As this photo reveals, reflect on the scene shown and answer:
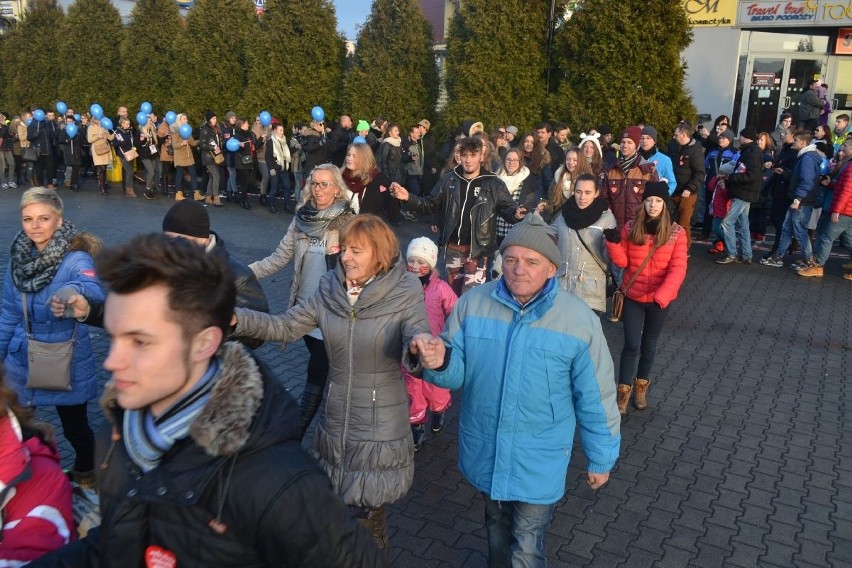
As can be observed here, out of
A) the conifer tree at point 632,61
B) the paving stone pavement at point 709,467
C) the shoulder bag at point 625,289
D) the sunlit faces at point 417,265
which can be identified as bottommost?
the paving stone pavement at point 709,467

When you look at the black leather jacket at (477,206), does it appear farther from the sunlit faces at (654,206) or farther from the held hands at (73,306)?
the held hands at (73,306)

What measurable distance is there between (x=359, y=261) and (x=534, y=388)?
1091 mm

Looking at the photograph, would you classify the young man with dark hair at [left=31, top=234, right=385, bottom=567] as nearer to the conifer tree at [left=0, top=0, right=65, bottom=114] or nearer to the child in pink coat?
the child in pink coat

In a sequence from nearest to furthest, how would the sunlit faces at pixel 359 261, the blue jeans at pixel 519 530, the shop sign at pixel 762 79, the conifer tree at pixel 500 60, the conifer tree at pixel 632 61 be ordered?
1. the blue jeans at pixel 519 530
2. the sunlit faces at pixel 359 261
3. the conifer tree at pixel 632 61
4. the conifer tree at pixel 500 60
5. the shop sign at pixel 762 79

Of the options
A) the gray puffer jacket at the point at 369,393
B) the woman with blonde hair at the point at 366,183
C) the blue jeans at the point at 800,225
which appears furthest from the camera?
the blue jeans at the point at 800,225

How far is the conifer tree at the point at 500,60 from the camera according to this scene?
15.0 meters

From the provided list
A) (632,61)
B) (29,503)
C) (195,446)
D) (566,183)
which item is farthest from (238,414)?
(632,61)

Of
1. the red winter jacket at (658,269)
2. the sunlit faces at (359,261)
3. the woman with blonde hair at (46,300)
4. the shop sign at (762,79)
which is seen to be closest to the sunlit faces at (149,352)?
the sunlit faces at (359,261)

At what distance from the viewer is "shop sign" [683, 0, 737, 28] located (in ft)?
59.9

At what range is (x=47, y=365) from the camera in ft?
13.5

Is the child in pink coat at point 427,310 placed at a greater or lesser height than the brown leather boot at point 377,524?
greater

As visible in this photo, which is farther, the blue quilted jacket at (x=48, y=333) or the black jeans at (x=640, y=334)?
the black jeans at (x=640, y=334)

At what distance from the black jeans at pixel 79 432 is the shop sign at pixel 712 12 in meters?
17.7

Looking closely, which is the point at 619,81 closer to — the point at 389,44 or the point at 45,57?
the point at 389,44
